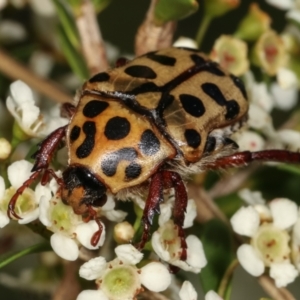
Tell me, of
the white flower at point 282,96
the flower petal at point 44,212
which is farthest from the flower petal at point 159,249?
the white flower at point 282,96

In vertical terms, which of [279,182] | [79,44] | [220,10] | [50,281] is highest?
[220,10]

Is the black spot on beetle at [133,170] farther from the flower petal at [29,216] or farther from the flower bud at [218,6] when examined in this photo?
the flower bud at [218,6]

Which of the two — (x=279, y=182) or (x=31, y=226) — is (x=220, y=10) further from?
(x=31, y=226)

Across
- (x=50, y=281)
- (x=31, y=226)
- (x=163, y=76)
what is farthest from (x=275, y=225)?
(x=50, y=281)

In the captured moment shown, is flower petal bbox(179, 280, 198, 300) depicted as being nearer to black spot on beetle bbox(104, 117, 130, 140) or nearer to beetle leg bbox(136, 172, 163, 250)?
beetle leg bbox(136, 172, 163, 250)

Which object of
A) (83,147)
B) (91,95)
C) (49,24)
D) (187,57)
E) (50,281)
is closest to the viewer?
(83,147)

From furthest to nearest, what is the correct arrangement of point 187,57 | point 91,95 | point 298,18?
point 298,18
point 187,57
point 91,95

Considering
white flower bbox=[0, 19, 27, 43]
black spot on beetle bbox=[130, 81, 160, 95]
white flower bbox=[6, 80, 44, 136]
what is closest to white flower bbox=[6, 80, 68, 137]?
white flower bbox=[6, 80, 44, 136]

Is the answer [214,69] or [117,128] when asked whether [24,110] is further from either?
[214,69]
